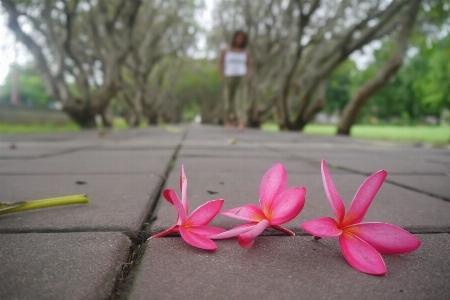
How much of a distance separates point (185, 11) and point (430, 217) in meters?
17.9

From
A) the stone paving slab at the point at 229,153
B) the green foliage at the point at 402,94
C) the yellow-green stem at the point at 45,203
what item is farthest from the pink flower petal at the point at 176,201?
the green foliage at the point at 402,94

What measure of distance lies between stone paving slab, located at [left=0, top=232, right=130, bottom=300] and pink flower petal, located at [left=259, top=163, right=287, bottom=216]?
13.6 inches

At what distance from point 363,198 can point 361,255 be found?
0.39 feet

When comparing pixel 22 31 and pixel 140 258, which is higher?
pixel 22 31

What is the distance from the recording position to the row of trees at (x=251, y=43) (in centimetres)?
671

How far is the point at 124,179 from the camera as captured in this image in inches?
69.1

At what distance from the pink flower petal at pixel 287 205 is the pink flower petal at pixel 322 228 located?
0.04 metres

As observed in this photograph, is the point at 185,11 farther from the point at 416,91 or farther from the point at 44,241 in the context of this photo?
the point at 416,91

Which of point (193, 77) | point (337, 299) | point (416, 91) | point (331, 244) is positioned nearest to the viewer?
point (337, 299)

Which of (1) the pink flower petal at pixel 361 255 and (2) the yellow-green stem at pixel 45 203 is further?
(2) the yellow-green stem at pixel 45 203

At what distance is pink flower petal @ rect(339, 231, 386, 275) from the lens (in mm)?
660

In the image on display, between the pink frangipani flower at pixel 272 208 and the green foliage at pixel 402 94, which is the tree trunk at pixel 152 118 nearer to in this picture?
the pink frangipani flower at pixel 272 208

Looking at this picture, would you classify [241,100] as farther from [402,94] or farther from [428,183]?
[402,94]

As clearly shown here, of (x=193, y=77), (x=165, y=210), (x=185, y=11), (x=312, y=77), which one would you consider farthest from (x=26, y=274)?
(x=193, y=77)
